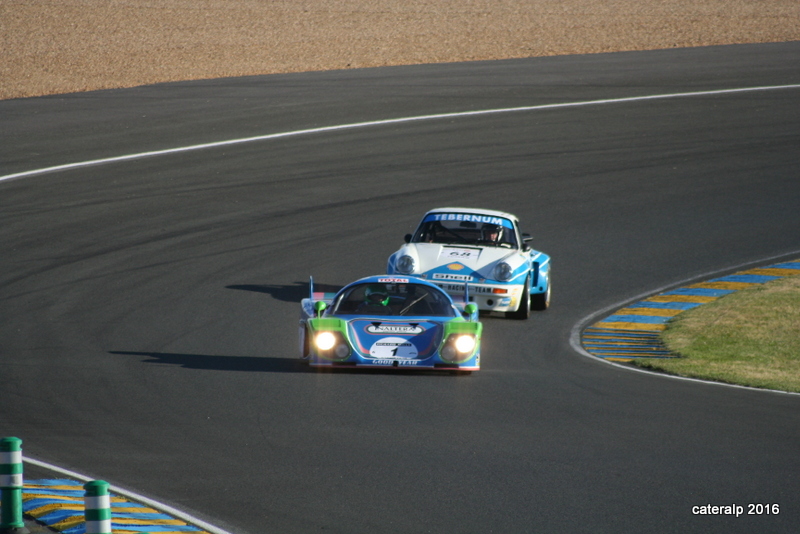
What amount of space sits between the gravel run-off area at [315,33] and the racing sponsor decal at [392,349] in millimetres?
22649

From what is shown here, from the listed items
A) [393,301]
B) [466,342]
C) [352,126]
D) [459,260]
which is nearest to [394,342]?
[466,342]

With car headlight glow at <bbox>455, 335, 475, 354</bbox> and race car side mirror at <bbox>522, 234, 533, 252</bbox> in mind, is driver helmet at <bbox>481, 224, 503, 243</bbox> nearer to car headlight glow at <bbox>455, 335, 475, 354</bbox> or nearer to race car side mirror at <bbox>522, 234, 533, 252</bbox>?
race car side mirror at <bbox>522, 234, 533, 252</bbox>

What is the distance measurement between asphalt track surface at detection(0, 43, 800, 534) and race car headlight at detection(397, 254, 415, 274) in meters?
1.33

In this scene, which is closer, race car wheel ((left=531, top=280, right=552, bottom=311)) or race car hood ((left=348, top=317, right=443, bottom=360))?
race car hood ((left=348, top=317, right=443, bottom=360))

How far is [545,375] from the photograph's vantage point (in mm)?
13125

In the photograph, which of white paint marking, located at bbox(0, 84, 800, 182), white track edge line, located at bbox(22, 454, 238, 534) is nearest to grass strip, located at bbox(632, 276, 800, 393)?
white track edge line, located at bbox(22, 454, 238, 534)

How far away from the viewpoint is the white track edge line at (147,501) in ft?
25.0

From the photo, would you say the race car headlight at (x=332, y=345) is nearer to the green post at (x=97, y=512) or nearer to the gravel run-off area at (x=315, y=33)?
the green post at (x=97, y=512)

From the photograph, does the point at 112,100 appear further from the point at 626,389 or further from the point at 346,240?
the point at 626,389

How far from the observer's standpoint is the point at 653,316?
1753cm

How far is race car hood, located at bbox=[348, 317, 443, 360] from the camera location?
12.8 m

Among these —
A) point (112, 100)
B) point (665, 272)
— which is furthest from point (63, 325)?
point (112, 100)

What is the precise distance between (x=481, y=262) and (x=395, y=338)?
417cm

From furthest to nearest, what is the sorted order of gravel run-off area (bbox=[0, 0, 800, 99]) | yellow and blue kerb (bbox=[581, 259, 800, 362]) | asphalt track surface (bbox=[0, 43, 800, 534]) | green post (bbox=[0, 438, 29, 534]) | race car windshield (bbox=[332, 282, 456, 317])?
gravel run-off area (bbox=[0, 0, 800, 99])
yellow and blue kerb (bbox=[581, 259, 800, 362])
race car windshield (bbox=[332, 282, 456, 317])
asphalt track surface (bbox=[0, 43, 800, 534])
green post (bbox=[0, 438, 29, 534])
